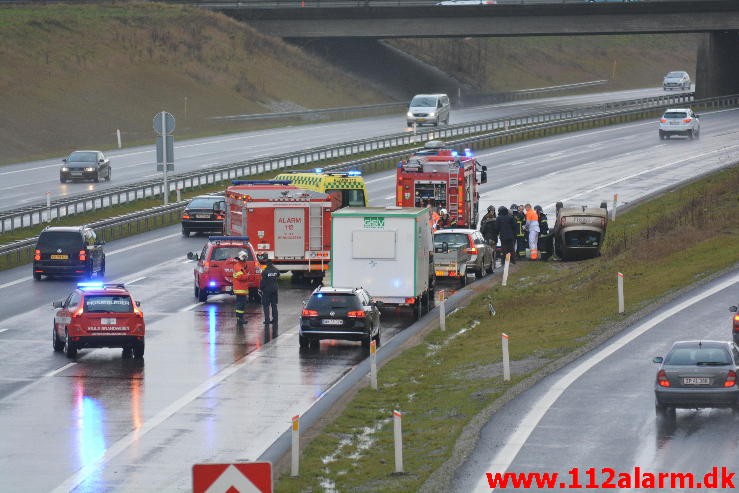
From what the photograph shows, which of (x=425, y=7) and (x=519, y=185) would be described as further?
(x=425, y=7)

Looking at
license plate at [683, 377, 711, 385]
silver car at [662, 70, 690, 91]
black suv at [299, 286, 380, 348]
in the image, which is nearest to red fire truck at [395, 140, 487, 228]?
black suv at [299, 286, 380, 348]

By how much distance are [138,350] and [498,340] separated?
7.67 meters

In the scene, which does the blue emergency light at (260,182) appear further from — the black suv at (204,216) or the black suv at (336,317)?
the black suv at (336,317)

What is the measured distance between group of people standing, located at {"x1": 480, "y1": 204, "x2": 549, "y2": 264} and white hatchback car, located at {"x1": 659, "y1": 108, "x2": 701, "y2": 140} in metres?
36.4

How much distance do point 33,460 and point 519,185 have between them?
156 ft

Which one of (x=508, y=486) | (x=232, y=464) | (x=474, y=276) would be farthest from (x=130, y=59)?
(x=232, y=464)

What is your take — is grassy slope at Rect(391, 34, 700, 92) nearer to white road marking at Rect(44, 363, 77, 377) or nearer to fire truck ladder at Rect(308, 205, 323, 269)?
fire truck ladder at Rect(308, 205, 323, 269)

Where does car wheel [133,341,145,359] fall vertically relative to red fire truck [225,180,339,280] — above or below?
below

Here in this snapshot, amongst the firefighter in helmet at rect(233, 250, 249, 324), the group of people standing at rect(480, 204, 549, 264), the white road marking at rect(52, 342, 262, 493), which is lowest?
the white road marking at rect(52, 342, 262, 493)

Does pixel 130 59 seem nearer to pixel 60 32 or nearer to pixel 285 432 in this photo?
pixel 60 32

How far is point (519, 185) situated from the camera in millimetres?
68562

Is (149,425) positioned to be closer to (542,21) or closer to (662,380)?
(662,380)

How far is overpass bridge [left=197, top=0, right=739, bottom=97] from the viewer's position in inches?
4163

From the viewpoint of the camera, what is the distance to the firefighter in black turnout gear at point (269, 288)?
36312 mm
